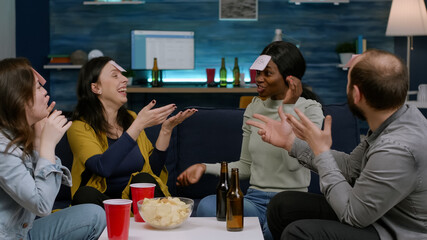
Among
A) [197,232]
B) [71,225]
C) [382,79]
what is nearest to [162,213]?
[197,232]

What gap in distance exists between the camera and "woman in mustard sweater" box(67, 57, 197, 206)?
2303 millimetres

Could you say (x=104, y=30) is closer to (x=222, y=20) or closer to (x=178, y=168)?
(x=222, y=20)

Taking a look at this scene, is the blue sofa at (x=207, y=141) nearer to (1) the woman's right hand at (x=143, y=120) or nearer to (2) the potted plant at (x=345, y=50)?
(1) the woman's right hand at (x=143, y=120)

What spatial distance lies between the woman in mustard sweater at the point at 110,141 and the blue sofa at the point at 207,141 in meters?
0.17

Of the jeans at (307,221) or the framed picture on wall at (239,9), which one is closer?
the jeans at (307,221)

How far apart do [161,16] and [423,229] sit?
191 inches

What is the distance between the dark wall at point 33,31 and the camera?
5285mm

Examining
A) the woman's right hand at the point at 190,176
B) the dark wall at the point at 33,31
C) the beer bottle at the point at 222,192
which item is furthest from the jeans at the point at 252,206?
the dark wall at the point at 33,31

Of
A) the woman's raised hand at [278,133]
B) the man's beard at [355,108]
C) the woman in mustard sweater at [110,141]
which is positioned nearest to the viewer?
the man's beard at [355,108]

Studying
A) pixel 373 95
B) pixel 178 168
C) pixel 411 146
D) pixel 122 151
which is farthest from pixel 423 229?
pixel 178 168

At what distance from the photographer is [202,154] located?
2.79 metres

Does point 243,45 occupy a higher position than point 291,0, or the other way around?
point 291,0

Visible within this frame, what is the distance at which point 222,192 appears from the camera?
1.85 metres

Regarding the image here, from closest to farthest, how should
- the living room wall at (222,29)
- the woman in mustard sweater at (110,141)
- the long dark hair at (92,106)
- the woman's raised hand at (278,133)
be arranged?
the woman's raised hand at (278,133) → the woman in mustard sweater at (110,141) → the long dark hair at (92,106) → the living room wall at (222,29)
